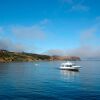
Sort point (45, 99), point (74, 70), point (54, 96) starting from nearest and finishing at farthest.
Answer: point (45, 99) < point (54, 96) < point (74, 70)

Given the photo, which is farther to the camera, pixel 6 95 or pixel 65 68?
pixel 65 68

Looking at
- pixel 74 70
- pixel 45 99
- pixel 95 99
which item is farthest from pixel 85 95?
pixel 74 70

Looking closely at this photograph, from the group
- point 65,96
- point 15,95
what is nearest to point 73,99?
point 65,96

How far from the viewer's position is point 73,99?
62.6 metres

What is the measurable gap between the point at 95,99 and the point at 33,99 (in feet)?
52.7

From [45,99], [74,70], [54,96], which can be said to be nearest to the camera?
[45,99]

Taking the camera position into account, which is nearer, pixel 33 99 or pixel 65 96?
pixel 33 99

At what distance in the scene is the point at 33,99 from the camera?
62.5 metres

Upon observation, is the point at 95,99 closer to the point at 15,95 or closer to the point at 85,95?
the point at 85,95

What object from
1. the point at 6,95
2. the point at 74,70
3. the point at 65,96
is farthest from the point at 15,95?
the point at 74,70

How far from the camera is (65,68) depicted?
190250 mm

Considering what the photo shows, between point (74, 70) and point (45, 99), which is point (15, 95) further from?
point (74, 70)

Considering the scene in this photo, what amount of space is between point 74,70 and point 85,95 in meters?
114

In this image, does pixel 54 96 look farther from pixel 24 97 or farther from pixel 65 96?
pixel 24 97
